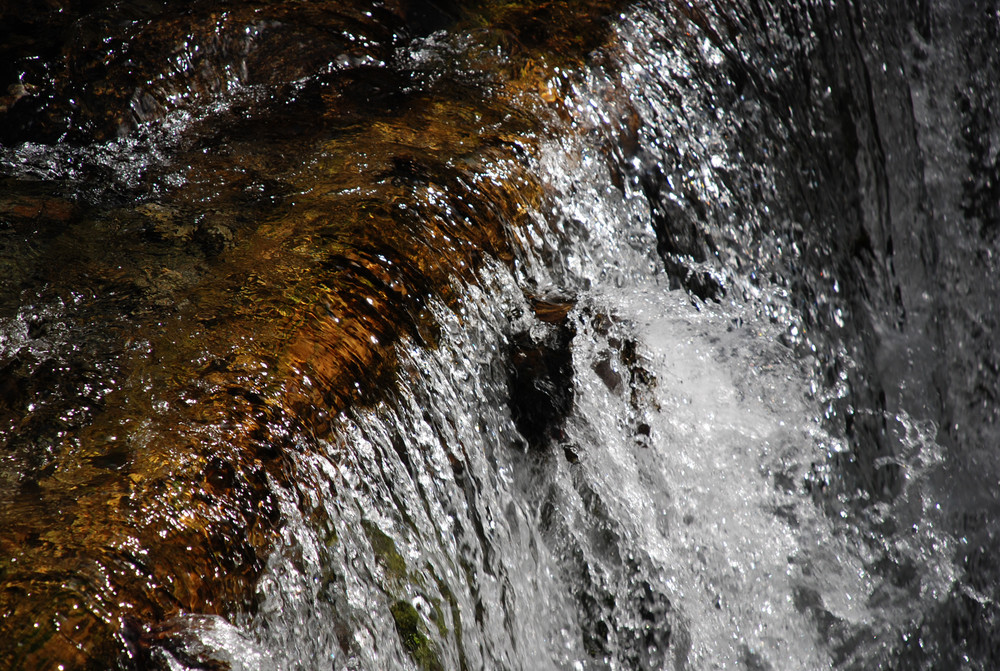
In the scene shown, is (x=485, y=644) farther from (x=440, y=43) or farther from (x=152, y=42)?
(x=152, y=42)

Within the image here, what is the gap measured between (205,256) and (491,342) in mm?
823

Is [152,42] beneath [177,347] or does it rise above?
above

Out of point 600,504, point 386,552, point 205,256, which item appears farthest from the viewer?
point 600,504

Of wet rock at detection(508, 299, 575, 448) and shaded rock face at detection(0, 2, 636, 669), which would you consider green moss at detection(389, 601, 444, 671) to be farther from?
wet rock at detection(508, 299, 575, 448)

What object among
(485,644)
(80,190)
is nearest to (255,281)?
(80,190)

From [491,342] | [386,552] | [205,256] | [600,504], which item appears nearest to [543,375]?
[491,342]

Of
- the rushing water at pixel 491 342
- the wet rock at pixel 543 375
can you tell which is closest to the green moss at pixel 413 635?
the rushing water at pixel 491 342

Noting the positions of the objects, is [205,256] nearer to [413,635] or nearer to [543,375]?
[543,375]

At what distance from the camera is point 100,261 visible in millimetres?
2176

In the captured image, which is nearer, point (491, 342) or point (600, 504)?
point (491, 342)

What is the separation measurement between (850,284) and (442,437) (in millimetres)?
2048

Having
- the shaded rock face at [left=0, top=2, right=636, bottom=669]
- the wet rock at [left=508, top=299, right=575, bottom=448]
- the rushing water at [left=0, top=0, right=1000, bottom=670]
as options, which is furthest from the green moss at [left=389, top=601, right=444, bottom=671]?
the wet rock at [left=508, top=299, right=575, bottom=448]

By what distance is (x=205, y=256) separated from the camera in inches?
85.0

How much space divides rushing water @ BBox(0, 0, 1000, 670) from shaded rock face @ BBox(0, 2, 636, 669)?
1 cm
